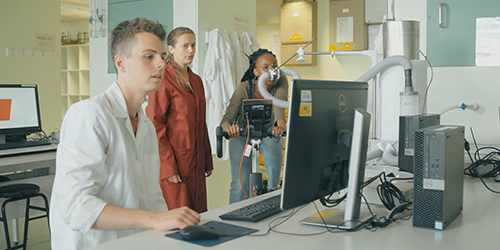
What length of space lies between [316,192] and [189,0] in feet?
9.87

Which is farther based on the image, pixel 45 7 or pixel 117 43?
pixel 45 7

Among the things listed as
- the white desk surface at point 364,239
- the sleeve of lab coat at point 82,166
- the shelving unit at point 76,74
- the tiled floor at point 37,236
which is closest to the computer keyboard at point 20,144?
the tiled floor at point 37,236

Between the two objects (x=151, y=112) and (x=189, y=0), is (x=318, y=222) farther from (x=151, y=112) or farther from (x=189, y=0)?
(x=189, y=0)

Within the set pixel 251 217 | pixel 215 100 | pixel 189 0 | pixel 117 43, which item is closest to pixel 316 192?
pixel 251 217

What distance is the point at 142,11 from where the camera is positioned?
426 centimetres

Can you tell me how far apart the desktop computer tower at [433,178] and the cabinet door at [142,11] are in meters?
3.20

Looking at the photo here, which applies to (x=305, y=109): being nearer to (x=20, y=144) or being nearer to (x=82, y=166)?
(x=82, y=166)

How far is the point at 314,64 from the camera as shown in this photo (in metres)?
6.30

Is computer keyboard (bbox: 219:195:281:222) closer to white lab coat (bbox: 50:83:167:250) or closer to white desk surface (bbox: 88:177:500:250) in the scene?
white desk surface (bbox: 88:177:500:250)

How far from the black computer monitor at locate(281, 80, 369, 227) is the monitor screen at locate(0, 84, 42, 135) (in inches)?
113

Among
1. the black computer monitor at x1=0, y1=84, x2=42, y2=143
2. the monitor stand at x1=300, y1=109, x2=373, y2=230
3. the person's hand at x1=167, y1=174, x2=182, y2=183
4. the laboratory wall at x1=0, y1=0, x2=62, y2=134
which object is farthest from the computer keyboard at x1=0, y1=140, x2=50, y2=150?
the monitor stand at x1=300, y1=109, x2=373, y2=230

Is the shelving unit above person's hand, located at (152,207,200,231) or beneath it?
above

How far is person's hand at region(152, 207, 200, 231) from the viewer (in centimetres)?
122

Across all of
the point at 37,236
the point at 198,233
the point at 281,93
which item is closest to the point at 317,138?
the point at 198,233
